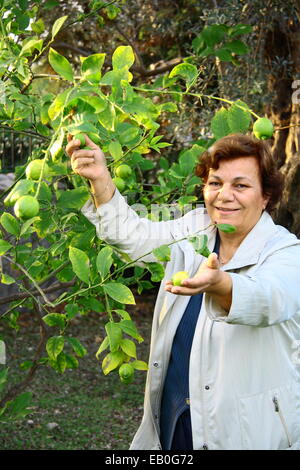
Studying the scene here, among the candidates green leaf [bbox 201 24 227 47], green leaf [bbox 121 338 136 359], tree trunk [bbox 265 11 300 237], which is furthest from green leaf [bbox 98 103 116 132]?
tree trunk [bbox 265 11 300 237]

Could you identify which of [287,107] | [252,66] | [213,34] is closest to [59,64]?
[213,34]

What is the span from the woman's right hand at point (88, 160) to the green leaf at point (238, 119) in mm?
461

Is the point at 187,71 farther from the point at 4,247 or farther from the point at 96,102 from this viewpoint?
the point at 4,247

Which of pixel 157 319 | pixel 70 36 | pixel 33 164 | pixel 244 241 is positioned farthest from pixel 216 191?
pixel 70 36

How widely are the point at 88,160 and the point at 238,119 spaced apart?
1.78 feet

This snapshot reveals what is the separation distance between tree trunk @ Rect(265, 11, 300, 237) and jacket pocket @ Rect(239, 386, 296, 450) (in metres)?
1.91

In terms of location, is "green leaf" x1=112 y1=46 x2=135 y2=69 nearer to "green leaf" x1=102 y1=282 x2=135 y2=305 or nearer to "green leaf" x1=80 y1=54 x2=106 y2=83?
"green leaf" x1=80 y1=54 x2=106 y2=83

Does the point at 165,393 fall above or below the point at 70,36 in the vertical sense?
below

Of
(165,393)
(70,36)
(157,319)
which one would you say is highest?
(70,36)

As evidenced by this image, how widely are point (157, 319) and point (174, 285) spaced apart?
69cm

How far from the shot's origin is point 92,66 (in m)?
1.39

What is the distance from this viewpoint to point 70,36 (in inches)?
185

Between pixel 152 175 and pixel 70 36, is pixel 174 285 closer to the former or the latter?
pixel 70 36

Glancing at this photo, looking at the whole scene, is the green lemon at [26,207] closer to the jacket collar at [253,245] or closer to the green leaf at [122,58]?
the green leaf at [122,58]
